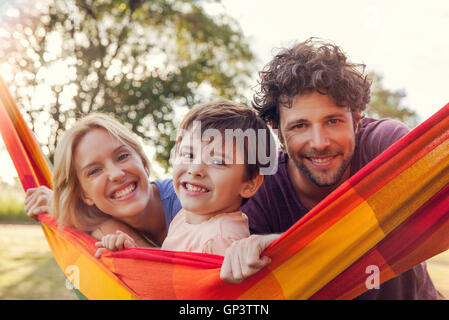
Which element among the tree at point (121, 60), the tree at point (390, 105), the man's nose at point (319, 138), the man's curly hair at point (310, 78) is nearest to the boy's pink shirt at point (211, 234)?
the man's nose at point (319, 138)

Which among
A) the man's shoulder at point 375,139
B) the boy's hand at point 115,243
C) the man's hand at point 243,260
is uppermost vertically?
the man's shoulder at point 375,139

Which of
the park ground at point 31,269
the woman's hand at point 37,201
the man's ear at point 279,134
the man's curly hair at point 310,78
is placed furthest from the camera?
the park ground at point 31,269

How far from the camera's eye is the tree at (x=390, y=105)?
848cm

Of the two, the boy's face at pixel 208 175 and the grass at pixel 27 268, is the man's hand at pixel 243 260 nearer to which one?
the boy's face at pixel 208 175

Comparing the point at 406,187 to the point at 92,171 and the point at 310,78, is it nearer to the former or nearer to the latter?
the point at 310,78

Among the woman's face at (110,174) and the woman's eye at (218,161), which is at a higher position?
the woman's face at (110,174)

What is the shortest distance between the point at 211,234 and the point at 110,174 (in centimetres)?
46

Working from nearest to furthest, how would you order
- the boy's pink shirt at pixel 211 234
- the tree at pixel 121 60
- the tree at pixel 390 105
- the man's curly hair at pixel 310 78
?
the boy's pink shirt at pixel 211 234
the man's curly hair at pixel 310 78
the tree at pixel 121 60
the tree at pixel 390 105

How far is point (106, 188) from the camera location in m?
1.43

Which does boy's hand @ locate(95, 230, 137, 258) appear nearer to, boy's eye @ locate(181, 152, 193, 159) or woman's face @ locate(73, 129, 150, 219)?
woman's face @ locate(73, 129, 150, 219)

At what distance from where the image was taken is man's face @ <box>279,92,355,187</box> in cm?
134

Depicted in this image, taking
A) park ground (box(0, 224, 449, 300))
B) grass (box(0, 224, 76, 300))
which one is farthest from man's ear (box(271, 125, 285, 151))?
grass (box(0, 224, 76, 300))
